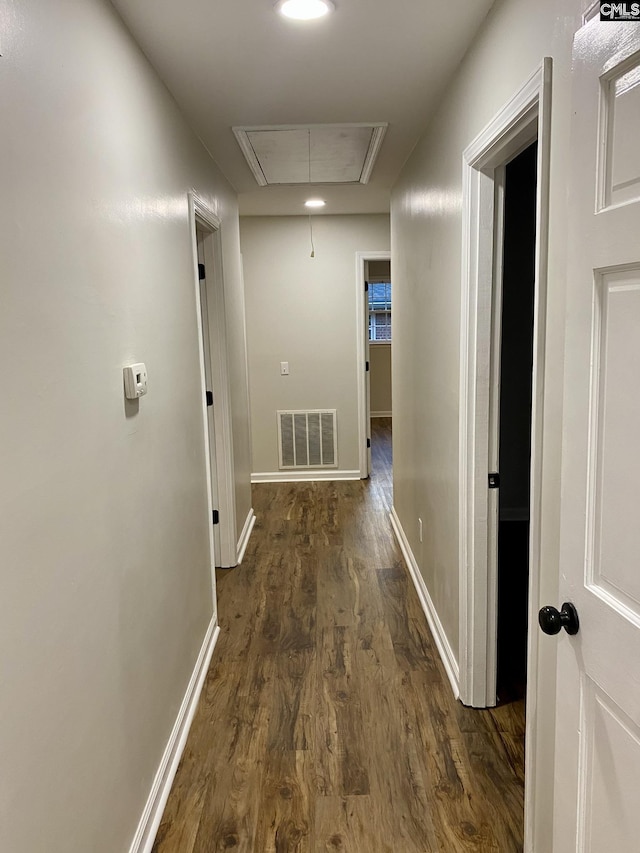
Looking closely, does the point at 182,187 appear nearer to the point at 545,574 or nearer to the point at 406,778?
the point at 545,574

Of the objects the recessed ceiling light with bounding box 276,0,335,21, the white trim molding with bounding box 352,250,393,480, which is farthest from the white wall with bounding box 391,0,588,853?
the white trim molding with bounding box 352,250,393,480

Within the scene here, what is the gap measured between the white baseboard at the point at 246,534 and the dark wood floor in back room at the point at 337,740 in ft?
1.39

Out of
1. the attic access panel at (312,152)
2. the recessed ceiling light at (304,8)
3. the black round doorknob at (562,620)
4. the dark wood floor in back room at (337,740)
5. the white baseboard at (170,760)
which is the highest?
the attic access panel at (312,152)

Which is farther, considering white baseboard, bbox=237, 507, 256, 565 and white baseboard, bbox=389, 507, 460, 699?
white baseboard, bbox=237, 507, 256, 565

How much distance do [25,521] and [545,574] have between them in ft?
3.86

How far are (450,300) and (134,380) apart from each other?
4.41 ft

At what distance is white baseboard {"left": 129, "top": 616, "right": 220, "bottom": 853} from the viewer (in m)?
1.77

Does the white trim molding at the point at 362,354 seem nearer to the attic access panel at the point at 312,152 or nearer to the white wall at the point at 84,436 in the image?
the attic access panel at the point at 312,152

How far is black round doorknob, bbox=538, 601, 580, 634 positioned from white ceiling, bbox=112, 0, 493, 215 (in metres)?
1.67

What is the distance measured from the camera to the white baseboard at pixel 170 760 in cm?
177

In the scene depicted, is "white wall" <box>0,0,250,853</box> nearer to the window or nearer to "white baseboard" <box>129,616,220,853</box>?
"white baseboard" <box>129,616,220,853</box>

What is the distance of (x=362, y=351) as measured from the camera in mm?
5715

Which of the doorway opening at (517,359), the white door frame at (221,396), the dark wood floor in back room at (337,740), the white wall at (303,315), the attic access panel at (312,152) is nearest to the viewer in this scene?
the dark wood floor in back room at (337,740)

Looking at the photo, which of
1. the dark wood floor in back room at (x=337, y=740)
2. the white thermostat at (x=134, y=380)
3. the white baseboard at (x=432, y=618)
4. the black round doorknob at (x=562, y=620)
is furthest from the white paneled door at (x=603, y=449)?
the white baseboard at (x=432, y=618)
